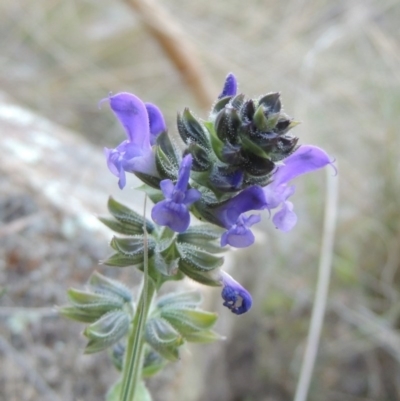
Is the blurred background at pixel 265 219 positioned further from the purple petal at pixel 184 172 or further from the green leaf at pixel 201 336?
the purple petal at pixel 184 172

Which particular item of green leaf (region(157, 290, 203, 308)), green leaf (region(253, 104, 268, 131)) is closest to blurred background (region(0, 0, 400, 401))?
green leaf (region(157, 290, 203, 308))

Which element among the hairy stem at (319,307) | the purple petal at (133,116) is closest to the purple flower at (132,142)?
the purple petal at (133,116)

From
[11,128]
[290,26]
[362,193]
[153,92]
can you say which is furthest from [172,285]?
[290,26]

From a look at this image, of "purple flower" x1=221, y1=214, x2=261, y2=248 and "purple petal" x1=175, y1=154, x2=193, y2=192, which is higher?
"purple petal" x1=175, y1=154, x2=193, y2=192

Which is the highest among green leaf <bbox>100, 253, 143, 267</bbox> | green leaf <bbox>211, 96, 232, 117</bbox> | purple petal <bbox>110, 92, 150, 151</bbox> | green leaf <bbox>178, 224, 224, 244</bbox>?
green leaf <bbox>211, 96, 232, 117</bbox>

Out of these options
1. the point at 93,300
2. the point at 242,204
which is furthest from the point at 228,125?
the point at 93,300

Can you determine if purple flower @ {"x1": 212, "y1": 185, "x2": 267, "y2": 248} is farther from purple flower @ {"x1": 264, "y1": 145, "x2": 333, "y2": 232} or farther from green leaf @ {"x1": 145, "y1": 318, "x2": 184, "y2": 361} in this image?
green leaf @ {"x1": 145, "y1": 318, "x2": 184, "y2": 361}

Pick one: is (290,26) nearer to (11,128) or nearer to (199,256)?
(11,128)

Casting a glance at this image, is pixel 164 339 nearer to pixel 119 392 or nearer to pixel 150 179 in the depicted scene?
pixel 119 392
